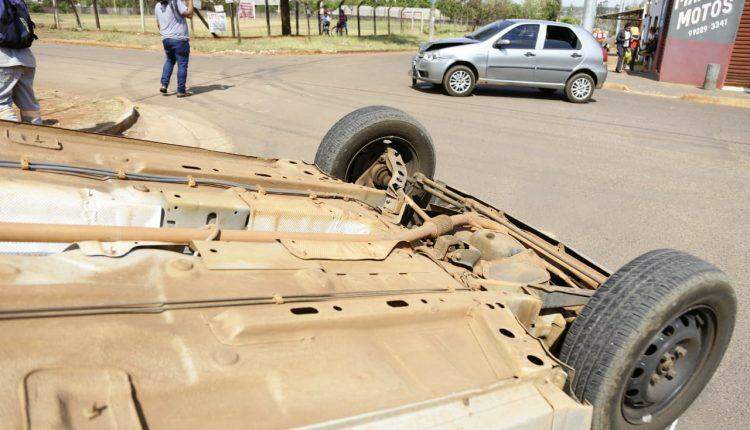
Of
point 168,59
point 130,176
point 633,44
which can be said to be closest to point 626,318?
point 130,176

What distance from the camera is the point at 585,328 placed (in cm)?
235

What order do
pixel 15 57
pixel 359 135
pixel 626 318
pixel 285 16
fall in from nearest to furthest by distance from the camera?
pixel 626 318 → pixel 359 135 → pixel 15 57 → pixel 285 16

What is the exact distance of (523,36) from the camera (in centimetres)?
1236

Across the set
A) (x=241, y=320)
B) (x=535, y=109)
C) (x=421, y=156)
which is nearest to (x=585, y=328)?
(x=241, y=320)

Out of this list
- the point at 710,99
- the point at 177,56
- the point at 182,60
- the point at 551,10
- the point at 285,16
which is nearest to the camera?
the point at 177,56

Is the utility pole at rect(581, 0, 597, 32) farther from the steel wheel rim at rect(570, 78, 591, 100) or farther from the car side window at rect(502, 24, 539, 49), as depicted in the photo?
the car side window at rect(502, 24, 539, 49)

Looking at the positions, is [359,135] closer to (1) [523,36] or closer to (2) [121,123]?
(2) [121,123]

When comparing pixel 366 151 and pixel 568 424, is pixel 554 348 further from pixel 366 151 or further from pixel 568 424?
pixel 366 151

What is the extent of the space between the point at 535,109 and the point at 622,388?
32.8 ft

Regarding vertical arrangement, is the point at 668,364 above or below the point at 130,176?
below

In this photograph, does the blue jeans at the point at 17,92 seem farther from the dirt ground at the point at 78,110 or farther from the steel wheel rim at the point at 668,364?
the steel wheel rim at the point at 668,364

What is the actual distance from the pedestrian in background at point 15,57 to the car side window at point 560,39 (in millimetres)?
10404

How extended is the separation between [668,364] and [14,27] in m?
6.31

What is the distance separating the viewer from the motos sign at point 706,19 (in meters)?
15.9
